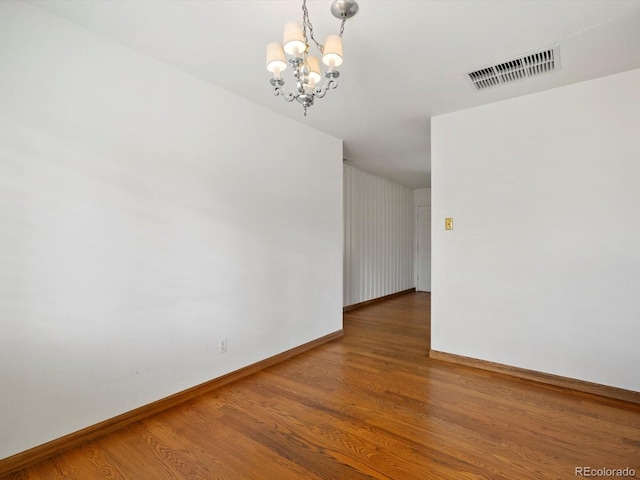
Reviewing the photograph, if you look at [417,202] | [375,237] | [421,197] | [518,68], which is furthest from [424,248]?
[518,68]

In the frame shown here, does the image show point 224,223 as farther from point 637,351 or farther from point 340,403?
point 637,351

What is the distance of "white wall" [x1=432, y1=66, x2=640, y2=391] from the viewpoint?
2381 millimetres

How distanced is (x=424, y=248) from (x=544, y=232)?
486cm

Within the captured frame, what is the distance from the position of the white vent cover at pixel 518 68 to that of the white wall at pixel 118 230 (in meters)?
1.90

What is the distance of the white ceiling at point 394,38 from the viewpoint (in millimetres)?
1719

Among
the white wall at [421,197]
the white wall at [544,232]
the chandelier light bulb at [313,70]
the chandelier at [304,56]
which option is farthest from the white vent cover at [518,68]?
the white wall at [421,197]

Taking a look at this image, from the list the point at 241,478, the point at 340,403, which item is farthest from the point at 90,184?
the point at 340,403

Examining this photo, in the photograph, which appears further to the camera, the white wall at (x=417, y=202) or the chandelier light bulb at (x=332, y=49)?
the white wall at (x=417, y=202)

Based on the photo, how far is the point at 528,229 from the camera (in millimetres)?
2754

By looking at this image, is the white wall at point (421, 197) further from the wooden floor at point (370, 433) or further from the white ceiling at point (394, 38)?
the wooden floor at point (370, 433)

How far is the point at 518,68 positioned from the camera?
2328 millimetres

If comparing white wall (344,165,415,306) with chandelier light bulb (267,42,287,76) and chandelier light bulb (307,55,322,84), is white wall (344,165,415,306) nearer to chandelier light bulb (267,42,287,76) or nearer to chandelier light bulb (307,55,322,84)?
chandelier light bulb (307,55,322,84)

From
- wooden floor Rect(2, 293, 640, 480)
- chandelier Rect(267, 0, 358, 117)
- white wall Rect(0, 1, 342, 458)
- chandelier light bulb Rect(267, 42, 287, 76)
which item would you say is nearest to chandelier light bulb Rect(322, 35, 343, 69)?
chandelier Rect(267, 0, 358, 117)

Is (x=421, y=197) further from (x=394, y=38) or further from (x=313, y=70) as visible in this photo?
(x=313, y=70)
